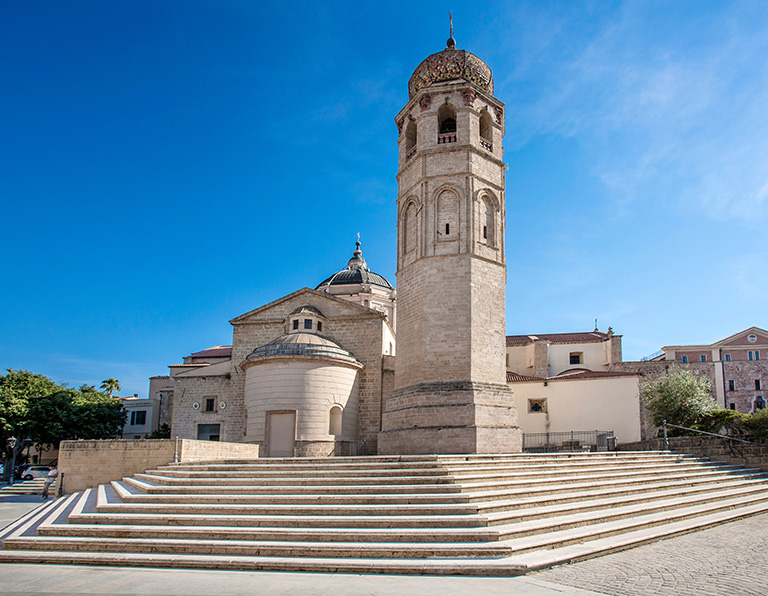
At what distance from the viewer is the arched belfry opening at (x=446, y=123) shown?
22125 millimetres

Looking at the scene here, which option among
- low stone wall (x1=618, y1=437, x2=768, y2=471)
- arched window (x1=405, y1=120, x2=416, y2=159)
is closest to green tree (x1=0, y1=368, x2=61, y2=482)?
arched window (x1=405, y1=120, x2=416, y2=159)

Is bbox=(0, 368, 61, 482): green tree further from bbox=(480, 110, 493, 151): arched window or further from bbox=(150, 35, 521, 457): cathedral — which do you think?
bbox=(480, 110, 493, 151): arched window

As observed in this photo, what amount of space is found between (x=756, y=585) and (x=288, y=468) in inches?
362

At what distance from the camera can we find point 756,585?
6.96 metres

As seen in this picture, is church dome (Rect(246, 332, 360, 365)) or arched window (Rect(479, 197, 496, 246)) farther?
church dome (Rect(246, 332, 360, 365))

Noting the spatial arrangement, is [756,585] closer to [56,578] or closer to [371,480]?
[371,480]

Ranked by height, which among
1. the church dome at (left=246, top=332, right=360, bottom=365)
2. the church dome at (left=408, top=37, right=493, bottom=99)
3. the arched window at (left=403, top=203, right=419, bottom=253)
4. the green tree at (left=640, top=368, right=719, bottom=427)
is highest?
the church dome at (left=408, top=37, right=493, bottom=99)

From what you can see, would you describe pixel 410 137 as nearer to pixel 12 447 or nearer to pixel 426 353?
pixel 426 353

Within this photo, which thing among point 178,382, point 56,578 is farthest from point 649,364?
point 56,578

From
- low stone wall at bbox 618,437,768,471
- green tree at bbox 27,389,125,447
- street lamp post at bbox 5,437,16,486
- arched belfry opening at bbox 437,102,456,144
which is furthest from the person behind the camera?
green tree at bbox 27,389,125,447

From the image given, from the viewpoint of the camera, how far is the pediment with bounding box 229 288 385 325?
91.4 feet

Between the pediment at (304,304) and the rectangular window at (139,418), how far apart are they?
1774 centimetres

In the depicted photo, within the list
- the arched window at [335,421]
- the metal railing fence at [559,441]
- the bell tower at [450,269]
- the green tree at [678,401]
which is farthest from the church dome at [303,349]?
the green tree at [678,401]

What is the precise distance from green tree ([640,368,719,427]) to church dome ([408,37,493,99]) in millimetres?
18197
